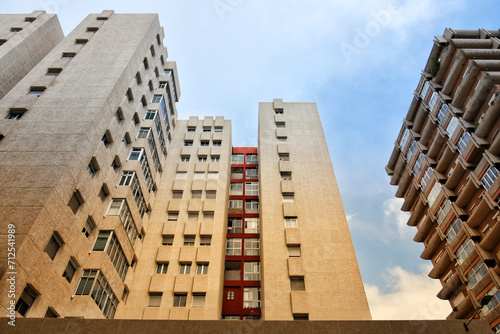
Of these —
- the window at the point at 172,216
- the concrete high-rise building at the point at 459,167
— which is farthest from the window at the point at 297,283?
the concrete high-rise building at the point at 459,167

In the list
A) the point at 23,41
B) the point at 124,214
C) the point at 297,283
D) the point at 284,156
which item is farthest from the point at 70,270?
the point at 23,41

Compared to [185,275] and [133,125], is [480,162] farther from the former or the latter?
[133,125]

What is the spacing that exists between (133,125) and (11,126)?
11.0 meters

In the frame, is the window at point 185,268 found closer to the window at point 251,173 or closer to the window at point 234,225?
the window at point 234,225

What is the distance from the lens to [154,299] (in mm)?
29625

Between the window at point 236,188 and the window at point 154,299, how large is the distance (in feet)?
52.5

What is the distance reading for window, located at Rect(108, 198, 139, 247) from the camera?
28228 millimetres

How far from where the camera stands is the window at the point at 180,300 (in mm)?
29219

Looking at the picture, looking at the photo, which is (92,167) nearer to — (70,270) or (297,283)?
(70,270)

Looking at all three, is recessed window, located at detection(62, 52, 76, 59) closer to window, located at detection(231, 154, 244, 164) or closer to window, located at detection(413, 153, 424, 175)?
window, located at detection(231, 154, 244, 164)

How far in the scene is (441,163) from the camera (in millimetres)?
36312

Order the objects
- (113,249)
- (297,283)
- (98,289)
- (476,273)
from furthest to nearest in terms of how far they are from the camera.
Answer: (476,273), (297,283), (113,249), (98,289)

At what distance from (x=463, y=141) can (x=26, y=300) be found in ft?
126

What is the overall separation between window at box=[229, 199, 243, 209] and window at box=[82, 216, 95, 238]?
17.6 m
